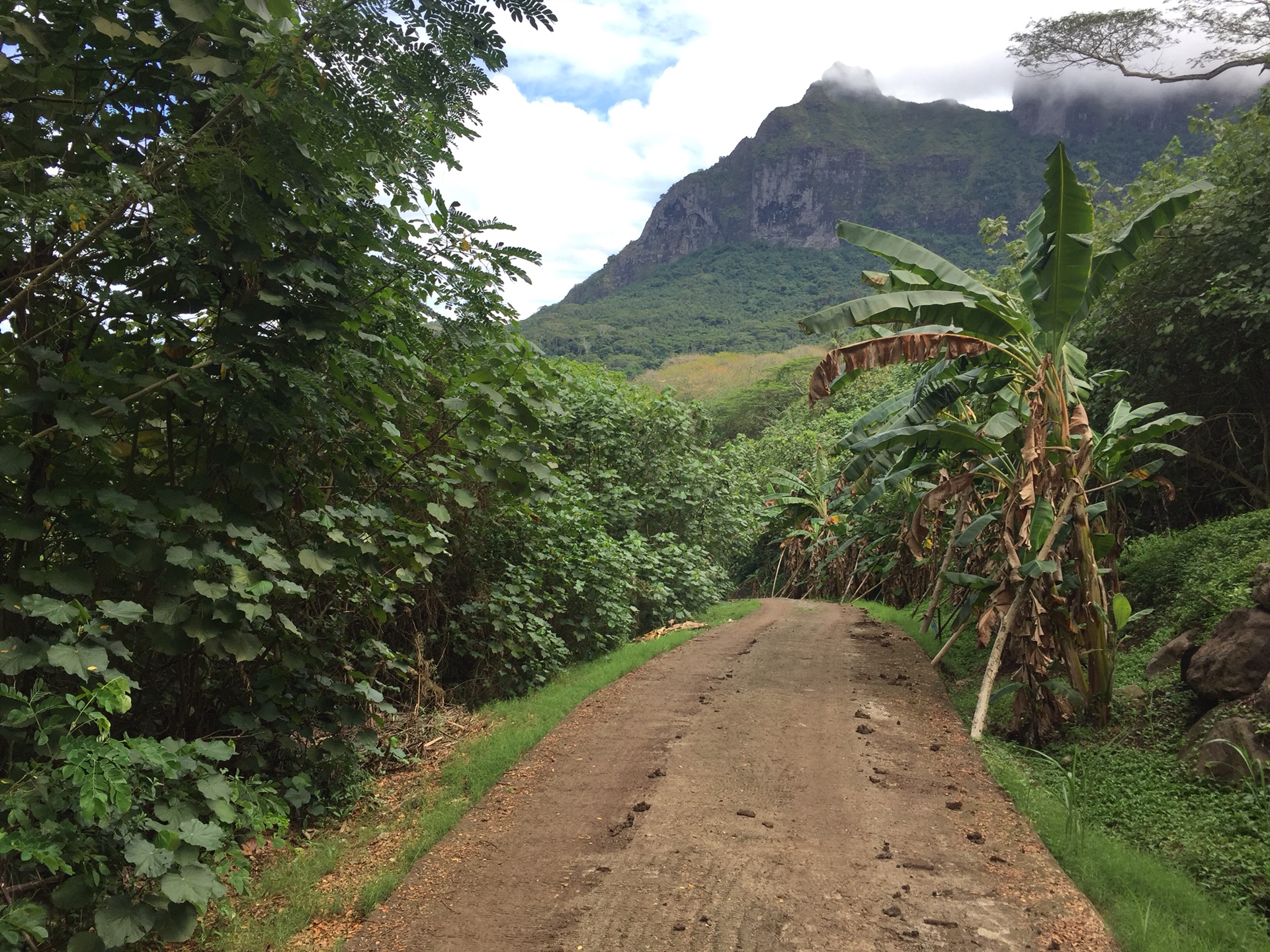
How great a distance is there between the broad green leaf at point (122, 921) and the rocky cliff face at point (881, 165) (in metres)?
91.9

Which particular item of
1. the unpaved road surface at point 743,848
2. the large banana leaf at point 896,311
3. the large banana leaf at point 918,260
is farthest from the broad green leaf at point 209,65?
the large banana leaf at point 918,260

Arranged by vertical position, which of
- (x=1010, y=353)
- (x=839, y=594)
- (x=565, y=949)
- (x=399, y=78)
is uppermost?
(x=399, y=78)

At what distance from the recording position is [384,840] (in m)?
4.95

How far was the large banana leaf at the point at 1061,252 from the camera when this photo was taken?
22.9 feet

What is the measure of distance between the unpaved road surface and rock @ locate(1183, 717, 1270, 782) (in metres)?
1.31

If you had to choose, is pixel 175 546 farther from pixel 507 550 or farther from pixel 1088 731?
pixel 1088 731

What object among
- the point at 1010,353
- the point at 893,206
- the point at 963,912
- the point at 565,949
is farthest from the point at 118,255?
the point at 893,206

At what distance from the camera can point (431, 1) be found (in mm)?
2998

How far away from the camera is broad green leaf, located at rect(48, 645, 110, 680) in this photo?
296 centimetres

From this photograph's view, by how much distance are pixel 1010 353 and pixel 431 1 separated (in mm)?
6415

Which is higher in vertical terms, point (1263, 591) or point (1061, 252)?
point (1061, 252)

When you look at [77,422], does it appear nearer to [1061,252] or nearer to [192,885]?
[192,885]

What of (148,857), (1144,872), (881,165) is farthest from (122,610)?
(881,165)

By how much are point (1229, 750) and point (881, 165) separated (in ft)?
395
